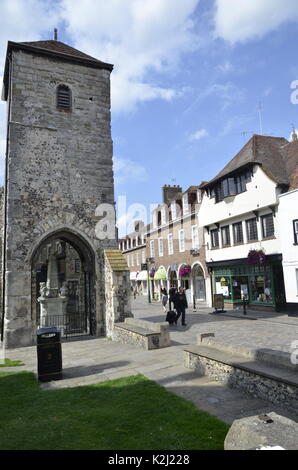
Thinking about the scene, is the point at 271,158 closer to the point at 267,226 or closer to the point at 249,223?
the point at 249,223

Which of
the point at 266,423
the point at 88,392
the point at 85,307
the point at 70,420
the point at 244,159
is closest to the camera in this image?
the point at 266,423

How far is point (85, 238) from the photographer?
14586 millimetres

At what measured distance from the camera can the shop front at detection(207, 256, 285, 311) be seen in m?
20.3

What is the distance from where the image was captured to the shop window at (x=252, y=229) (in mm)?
21375

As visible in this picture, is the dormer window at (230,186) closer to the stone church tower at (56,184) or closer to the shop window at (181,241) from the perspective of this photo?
the shop window at (181,241)

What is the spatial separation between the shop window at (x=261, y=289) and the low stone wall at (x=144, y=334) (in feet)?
38.1

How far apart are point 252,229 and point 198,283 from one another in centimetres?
922

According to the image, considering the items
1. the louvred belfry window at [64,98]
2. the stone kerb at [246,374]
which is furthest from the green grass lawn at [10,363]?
the louvred belfry window at [64,98]

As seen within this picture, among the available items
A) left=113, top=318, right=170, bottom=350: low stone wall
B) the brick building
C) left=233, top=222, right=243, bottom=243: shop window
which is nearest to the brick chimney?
the brick building

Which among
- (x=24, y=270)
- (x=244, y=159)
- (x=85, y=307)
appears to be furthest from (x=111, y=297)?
(x=244, y=159)

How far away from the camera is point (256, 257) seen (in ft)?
66.0
